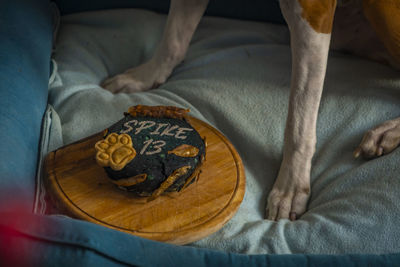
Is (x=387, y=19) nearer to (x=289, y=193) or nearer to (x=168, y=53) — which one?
(x=289, y=193)

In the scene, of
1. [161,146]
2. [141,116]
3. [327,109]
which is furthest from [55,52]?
[327,109]

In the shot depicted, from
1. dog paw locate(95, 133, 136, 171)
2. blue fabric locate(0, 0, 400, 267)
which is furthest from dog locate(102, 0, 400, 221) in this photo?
dog paw locate(95, 133, 136, 171)

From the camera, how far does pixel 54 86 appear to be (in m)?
1.18

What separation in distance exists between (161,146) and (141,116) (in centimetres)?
13

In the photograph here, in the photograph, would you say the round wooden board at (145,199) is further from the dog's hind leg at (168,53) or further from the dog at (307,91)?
the dog's hind leg at (168,53)

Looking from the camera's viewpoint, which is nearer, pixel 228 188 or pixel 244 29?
pixel 228 188

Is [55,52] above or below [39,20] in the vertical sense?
below

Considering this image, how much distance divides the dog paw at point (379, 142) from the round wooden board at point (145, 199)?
→ 267 mm

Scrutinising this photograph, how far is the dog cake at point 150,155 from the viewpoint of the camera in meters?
0.80

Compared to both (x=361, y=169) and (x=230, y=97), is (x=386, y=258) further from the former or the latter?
(x=230, y=97)

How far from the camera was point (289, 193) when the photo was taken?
0.95 m

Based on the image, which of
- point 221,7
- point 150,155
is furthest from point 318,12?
point 221,7

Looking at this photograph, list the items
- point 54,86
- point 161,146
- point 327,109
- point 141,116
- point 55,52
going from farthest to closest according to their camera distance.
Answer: point 55,52
point 54,86
point 327,109
point 141,116
point 161,146

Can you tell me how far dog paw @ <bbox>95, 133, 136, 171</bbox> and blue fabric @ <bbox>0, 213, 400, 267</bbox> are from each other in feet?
A: 0.45
